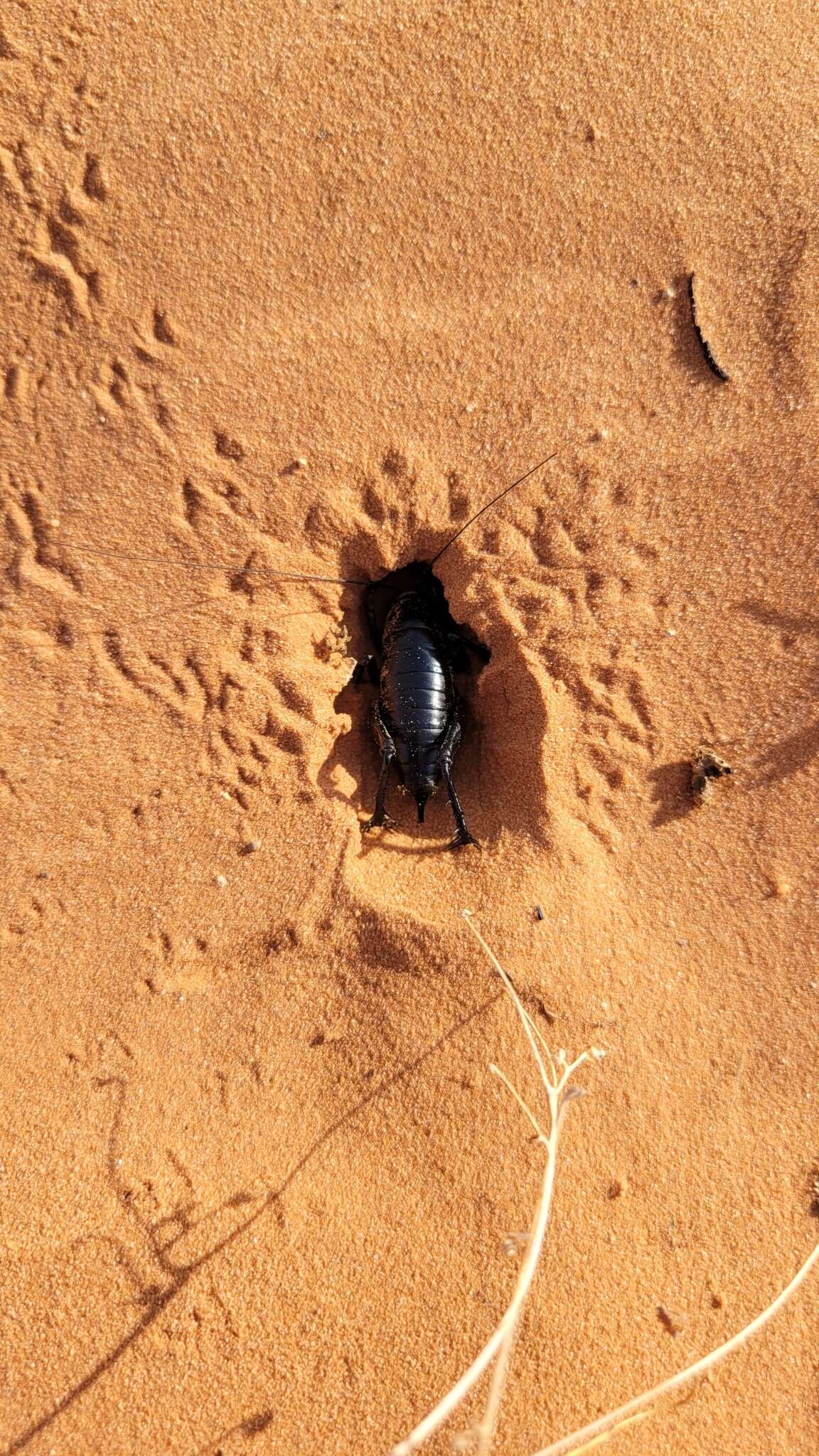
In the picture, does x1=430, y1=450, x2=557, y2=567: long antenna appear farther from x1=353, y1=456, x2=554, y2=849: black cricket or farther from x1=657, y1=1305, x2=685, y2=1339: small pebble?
x1=657, y1=1305, x2=685, y2=1339: small pebble

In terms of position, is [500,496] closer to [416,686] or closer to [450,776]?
[416,686]

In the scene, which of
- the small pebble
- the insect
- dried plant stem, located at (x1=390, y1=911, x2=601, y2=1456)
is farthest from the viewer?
the insect

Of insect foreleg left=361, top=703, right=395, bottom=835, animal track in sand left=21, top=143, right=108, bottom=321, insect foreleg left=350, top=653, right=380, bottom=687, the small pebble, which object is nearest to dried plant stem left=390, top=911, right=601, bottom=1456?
the small pebble

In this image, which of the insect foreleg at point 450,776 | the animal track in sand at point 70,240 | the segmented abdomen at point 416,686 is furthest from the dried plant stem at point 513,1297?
the animal track in sand at point 70,240

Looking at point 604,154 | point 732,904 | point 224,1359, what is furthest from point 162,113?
point 224,1359

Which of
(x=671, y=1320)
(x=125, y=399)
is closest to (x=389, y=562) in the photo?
(x=125, y=399)

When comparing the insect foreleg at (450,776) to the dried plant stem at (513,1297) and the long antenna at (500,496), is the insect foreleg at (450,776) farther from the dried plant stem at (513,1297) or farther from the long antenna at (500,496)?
the long antenna at (500,496)

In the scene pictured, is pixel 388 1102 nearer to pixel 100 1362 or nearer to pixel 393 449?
pixel 100 1362
